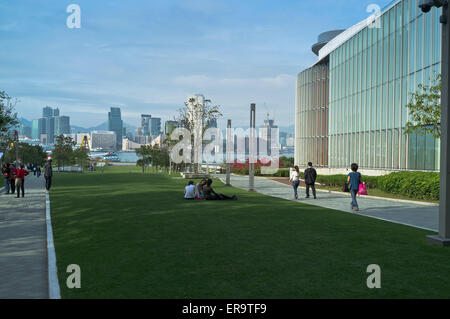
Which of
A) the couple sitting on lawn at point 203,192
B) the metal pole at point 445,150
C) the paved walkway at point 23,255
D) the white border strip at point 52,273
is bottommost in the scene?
the paved walkway at point 23,255

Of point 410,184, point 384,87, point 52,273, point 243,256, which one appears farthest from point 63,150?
point 52,273

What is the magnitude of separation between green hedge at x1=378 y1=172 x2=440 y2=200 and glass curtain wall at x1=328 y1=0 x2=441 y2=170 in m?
4.29

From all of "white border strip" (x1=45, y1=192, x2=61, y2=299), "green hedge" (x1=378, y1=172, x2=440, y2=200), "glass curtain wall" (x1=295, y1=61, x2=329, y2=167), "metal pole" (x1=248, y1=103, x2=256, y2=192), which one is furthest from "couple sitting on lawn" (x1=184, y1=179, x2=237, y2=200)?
"glass curtain wall" (x1=295, y1=61, x2=329, y2=167)

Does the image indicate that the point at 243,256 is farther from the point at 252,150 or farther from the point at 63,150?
the point at 63,150

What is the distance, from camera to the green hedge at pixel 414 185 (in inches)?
779

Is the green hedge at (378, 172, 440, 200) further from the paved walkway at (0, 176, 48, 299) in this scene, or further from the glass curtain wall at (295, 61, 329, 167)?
the glass curtain wall at (295, 61, 329, 167)

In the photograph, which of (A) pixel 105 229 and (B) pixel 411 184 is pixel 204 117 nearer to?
(B) pixel 411 184

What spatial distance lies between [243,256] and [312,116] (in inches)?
1801

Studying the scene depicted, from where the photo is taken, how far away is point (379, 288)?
5992 mm

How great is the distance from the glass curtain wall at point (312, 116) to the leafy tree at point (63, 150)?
3997cm

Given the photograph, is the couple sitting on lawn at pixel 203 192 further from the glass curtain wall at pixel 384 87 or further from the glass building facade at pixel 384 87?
the glass curtain wall at pixel 384 87

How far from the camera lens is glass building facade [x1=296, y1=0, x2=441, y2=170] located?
2792 centimetres

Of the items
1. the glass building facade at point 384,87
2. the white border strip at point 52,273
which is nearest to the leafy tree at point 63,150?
the glass building facade at point 384,87
